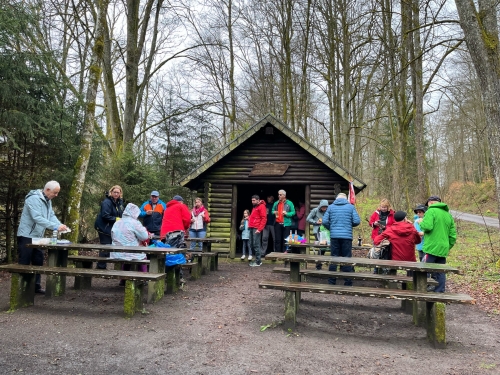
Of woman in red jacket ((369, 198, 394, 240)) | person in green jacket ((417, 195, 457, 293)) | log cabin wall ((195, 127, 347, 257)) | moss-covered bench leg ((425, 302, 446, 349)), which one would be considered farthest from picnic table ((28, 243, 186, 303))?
log cabin wall ((195, 127, 347, 257))

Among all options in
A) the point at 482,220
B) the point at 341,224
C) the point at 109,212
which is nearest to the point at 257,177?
the point at 341,224

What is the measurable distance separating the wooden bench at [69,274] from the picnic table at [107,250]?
0.33m

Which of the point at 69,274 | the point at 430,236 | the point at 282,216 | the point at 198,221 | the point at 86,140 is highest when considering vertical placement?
the point at 86,140

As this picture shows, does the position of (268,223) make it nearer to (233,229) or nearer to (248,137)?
(233,229)

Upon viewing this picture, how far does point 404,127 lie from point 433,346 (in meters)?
11.3

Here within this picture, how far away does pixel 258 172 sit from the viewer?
36.0 ft

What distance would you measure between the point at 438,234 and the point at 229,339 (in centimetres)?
368

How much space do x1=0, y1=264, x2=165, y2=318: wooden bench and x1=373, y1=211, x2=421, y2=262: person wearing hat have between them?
385 cm

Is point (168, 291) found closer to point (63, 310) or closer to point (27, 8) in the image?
point (63, 310)

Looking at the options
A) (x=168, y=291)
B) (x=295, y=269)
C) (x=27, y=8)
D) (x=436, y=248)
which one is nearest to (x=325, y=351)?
(x=295, y=269)

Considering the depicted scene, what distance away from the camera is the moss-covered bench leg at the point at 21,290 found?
505 cm

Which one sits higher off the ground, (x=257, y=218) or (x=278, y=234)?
(x=257, y=218)

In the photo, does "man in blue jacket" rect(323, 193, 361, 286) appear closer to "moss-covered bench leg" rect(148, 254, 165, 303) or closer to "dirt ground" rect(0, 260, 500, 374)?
"dirt ground" rect(0, 260, 500, 374)

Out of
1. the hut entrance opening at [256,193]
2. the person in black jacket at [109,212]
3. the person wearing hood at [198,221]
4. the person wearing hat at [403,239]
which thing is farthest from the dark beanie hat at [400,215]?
the hut entrance opening at [256,193]
